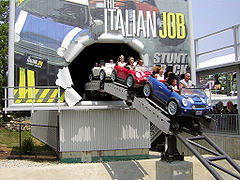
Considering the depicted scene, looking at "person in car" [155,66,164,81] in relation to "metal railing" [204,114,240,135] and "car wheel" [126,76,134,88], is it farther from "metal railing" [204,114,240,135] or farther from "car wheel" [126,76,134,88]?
"metal railing" [204,114,240,135]

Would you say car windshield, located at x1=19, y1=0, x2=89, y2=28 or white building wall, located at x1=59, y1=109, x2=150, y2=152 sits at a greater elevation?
car windshield, located at x1=19, y1=0, x2=89, y2=28

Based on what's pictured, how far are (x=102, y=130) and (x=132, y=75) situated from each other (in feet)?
15.0

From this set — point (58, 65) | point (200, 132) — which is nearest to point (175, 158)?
point (200, 132)

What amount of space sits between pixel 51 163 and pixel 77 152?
1705mm

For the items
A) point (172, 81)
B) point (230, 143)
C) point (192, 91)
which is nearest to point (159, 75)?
point (172, 81)

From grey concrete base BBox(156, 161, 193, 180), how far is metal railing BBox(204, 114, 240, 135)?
6.57 metres

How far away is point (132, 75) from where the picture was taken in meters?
11.5

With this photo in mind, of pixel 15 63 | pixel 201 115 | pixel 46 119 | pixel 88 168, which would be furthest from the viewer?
pixel 46 119

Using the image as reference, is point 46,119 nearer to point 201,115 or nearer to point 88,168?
point 88,168

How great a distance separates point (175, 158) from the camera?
9461 millimetres

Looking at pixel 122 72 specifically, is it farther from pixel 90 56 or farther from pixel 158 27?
pixel 90 56

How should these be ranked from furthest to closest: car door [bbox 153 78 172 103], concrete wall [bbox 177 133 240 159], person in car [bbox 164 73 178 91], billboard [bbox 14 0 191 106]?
concrete wall [bbox 177 133 240 159]
billboard [bbox 14 0 191 106]
person in car [bbox 164 73 178 91]
car door [bbox 153 78 172 103]

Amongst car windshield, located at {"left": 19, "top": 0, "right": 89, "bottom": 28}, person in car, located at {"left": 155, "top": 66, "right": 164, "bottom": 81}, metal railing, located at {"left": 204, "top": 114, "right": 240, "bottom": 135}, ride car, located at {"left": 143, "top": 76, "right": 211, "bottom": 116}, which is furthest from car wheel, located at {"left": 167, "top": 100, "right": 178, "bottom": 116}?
car windshield, located at {"left": 19, "top": 0, "right": 89, "bottom": 28}

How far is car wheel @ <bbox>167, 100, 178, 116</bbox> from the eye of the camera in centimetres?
863
